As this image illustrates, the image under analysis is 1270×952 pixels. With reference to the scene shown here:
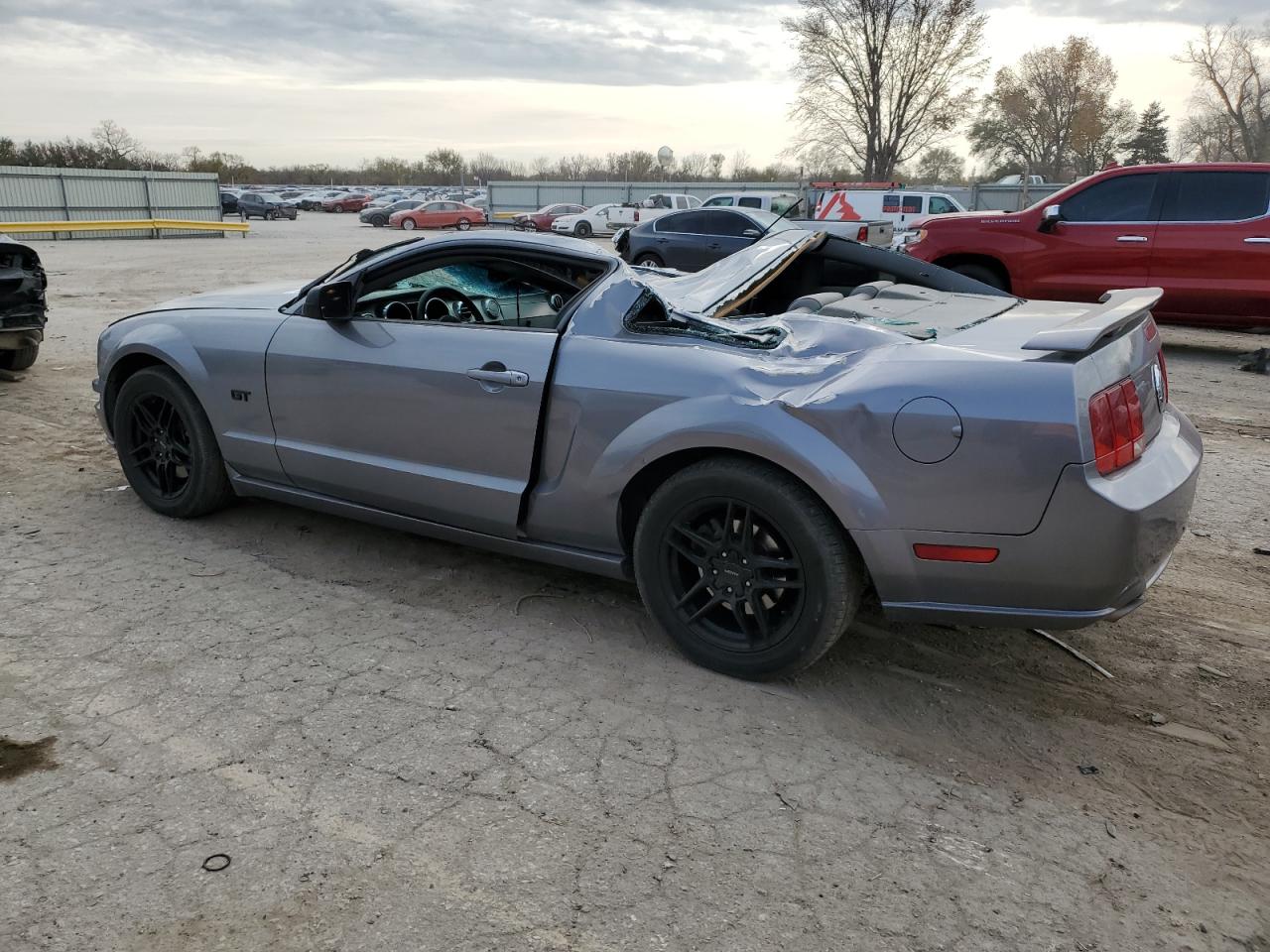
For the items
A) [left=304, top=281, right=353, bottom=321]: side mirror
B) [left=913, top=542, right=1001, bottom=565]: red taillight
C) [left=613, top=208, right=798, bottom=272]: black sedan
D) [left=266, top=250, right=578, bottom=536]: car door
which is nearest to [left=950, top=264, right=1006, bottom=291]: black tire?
[left=613, top=208, right=798, bottom=272]: black sedan

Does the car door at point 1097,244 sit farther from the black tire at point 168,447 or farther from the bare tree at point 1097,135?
the bare tree at point 1097,135

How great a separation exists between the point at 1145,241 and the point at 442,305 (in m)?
8.05

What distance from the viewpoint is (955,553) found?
2855 mm

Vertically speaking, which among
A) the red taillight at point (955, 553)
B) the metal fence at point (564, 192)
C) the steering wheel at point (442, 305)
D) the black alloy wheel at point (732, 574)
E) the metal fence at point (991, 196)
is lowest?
the black alloy wheel at point (732, 574)

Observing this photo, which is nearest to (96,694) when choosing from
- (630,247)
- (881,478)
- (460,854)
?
(460,854)

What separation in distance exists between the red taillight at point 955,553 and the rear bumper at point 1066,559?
15mm

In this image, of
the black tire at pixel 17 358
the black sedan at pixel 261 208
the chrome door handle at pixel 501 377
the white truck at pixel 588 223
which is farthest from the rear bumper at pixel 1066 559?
the black sedan at pixel 261 208

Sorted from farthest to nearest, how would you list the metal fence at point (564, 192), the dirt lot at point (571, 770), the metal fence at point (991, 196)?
the metal fence at point (564, 192)
the metal fence at point (991, 196)
the dirt lot at point (571, 770)

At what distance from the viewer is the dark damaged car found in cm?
738

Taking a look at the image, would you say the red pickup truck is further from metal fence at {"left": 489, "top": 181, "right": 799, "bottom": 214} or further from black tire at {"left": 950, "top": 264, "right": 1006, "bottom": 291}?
metal fence at {"left": 489, "top": 181, "right": 799, "bottom": 214}

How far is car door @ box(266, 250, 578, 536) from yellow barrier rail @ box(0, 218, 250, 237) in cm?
2984

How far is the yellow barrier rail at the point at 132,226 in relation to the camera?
28922 millimetres

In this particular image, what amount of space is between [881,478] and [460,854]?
1600 millimetres

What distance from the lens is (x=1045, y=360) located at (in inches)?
110
